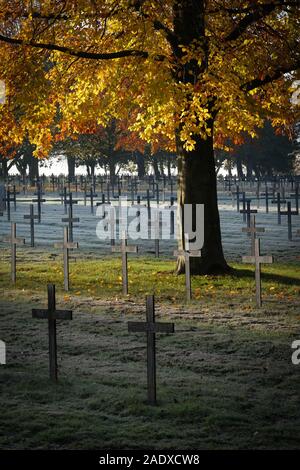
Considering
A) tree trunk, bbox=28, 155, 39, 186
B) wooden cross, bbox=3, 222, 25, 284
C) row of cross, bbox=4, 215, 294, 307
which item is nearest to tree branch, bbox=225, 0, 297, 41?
row of cross, bbox=4, 215, 294, 307

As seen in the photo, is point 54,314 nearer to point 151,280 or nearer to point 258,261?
point 258,261

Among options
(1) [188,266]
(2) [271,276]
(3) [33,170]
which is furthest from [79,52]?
(3) [33,170]

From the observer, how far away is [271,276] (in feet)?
56.7

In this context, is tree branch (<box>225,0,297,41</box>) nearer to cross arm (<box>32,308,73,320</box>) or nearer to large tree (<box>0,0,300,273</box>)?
large tree (<box>0,0,300,273</box>)

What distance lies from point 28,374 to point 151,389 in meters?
1.86

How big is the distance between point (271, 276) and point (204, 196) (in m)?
2.23

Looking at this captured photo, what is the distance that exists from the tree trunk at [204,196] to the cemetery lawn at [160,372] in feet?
4.61

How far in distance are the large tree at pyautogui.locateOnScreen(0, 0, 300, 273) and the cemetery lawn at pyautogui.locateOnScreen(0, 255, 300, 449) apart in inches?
122

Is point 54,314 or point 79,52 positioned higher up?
point 79,52

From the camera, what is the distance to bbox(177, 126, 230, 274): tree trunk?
17703 mm

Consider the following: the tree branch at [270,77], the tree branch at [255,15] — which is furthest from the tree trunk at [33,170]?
the tree branch at [255,15]

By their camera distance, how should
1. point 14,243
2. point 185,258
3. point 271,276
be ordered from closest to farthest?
point 185,258 → point 271,276 → point 14,243

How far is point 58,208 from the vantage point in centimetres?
4700
